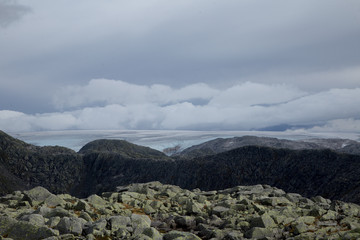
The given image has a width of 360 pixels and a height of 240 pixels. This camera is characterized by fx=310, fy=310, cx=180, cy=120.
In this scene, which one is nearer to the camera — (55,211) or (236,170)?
(55,211)

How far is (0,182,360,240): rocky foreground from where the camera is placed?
1425 cm

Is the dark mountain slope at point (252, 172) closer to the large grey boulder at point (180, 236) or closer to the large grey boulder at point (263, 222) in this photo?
the large grey boulder at point (263, 222)

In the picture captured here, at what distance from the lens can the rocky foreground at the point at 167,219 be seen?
14.2m

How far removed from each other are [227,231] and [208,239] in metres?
1.42

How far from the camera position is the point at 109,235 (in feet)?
47.5

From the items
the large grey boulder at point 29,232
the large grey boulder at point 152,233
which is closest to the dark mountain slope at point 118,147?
Result: the large grey boulder at point 152,233

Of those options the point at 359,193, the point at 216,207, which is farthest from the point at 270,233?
the point at 359,193

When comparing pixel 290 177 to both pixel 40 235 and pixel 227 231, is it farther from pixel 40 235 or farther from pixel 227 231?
pixel 40 235

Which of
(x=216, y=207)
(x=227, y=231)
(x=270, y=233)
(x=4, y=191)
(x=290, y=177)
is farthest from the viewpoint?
(x=4, y=191)

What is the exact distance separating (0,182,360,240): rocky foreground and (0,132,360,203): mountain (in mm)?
29966

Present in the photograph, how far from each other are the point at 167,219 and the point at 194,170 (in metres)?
54.7

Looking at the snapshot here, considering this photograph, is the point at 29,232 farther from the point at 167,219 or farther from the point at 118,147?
the point at 118,147

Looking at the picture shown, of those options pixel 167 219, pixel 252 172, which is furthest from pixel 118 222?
pixel 252 172

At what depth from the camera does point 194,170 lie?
75750mm
